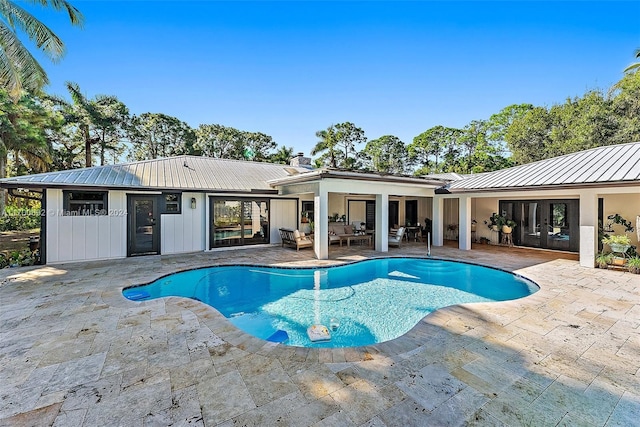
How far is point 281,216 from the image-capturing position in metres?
13.3

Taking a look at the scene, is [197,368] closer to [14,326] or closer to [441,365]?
[441,365]

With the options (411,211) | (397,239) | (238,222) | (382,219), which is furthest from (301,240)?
(411,211)

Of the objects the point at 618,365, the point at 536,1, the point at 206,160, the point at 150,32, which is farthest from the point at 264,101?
the point at 618,365

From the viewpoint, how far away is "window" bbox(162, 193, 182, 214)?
1062cm

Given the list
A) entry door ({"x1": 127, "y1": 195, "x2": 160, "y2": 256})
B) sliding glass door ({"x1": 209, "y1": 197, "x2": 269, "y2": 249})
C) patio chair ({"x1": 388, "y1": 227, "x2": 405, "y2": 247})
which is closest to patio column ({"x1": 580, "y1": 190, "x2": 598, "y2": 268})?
patio chair ({"x1": 388, "y1": 227, "x2": 405, "y2": 247})

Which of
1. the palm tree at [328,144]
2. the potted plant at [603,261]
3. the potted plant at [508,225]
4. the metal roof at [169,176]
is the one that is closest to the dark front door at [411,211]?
the potted plant at [508,225]

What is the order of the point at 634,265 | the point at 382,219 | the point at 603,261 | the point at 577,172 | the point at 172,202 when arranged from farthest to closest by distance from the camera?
the point at 382,219, the point at 172,202, the point at 577,172, the point at 603,261, the point at 634,265

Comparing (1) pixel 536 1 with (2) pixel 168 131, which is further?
(2) pixel 168 131

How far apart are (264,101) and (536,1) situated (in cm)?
1270

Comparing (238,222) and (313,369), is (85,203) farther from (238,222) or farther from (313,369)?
(313,369)

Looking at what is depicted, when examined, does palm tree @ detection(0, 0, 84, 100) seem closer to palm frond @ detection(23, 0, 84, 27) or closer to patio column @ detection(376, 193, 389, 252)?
palm frond @ detection(23, 0, 84, 27)

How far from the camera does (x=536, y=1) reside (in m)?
9.11

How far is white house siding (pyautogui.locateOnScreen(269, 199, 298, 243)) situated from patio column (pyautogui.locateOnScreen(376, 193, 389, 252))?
4.22 m

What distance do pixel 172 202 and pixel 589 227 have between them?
1448cm
